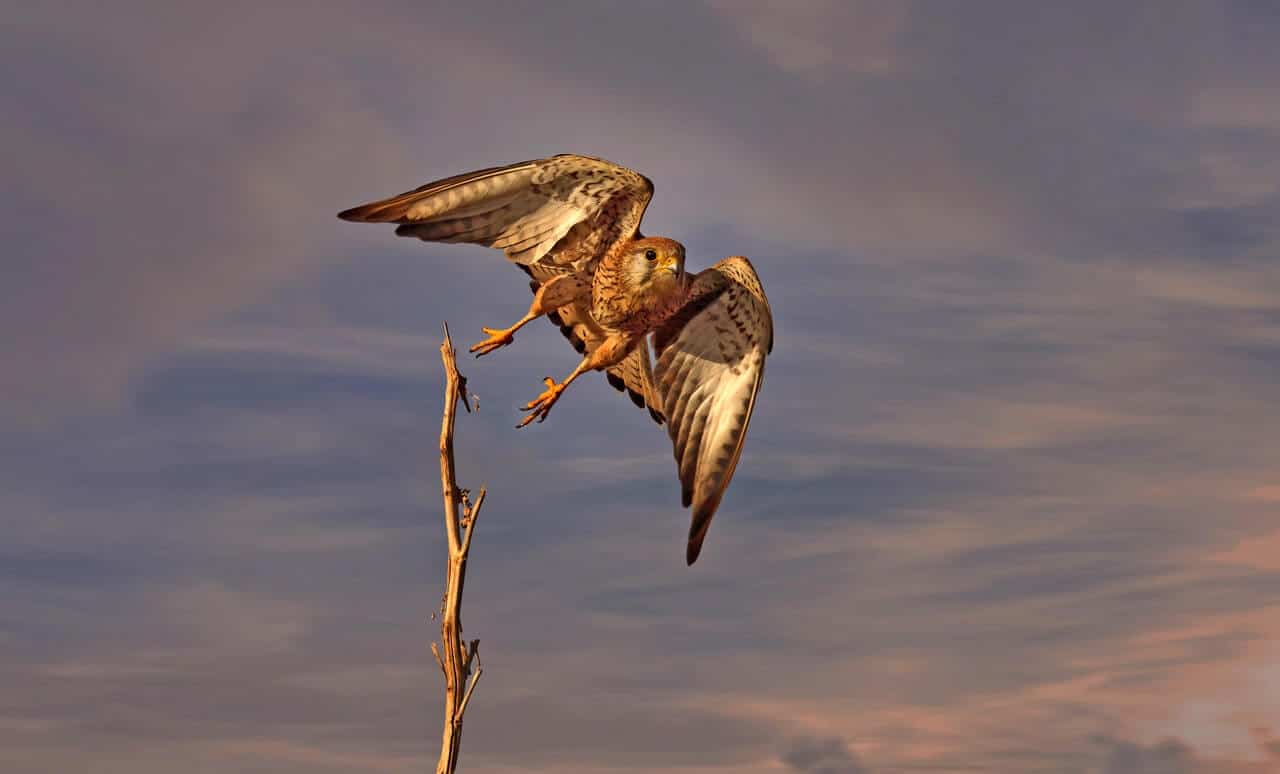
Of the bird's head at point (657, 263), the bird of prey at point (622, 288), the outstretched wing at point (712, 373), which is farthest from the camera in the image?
the outstretched wing at point (712, 373)

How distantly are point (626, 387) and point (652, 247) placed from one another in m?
1.77

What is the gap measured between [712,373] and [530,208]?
2039 millimetres

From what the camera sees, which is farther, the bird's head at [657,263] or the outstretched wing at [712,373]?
the outstretched wing at [712,373]

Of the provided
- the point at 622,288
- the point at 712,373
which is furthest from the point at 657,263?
the point at 712,373

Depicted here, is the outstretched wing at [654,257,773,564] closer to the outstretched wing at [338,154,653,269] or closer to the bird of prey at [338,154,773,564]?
the bird of prey at [338,154,773,564]

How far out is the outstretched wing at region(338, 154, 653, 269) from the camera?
41.1 ft

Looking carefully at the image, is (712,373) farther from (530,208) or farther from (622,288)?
(530,208)

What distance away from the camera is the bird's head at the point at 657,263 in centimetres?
1227

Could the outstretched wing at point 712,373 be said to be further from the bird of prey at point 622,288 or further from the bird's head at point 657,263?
the bird's head at point 657,263

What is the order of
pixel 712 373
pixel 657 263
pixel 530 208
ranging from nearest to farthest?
1. pixel 657 263
2. pixel 530 208
3. pixel 712 373

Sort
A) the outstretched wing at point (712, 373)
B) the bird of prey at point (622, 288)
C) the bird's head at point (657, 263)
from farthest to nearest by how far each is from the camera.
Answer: the outstretched wing at point (712, 373)
the bird of prey at point (622, 288)
the bird's head at point (657, 263)

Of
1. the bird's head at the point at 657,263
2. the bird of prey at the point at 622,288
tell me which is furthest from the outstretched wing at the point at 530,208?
the bird's head at the point at 657,263

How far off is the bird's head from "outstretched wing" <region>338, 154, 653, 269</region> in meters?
0.42

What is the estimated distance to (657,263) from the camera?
1230 cm
